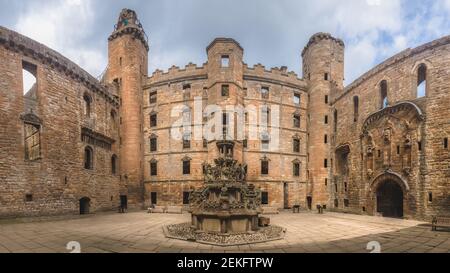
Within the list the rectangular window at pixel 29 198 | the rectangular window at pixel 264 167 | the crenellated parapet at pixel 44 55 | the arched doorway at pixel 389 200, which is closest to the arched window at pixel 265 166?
the rectangular window at pixel 264 167

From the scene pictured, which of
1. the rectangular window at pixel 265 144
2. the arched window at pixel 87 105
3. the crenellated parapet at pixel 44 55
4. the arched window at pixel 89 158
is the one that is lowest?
the arched window at pixel 89 158

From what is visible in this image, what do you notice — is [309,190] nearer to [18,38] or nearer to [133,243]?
[133,243]

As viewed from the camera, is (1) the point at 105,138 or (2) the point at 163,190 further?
(2) the point at 163,190

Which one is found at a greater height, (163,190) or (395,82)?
(395,82)

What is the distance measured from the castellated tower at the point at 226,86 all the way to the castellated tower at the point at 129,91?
7445mm

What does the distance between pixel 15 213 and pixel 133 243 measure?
351 inches

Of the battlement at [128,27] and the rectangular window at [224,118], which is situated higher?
the battlement at [128,27]

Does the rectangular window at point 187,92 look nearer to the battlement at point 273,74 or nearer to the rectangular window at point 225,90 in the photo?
the rectangular window at point 225,90

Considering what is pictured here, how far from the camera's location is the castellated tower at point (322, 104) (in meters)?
22.0

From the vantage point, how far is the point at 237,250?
7.26 m

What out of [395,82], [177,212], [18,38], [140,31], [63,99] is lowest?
[177,212]

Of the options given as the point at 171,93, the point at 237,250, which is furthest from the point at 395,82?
the point at 171,93

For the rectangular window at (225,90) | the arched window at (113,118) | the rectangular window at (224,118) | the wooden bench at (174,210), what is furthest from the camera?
the arched window at (113,118)

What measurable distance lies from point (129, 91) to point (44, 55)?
830cm
